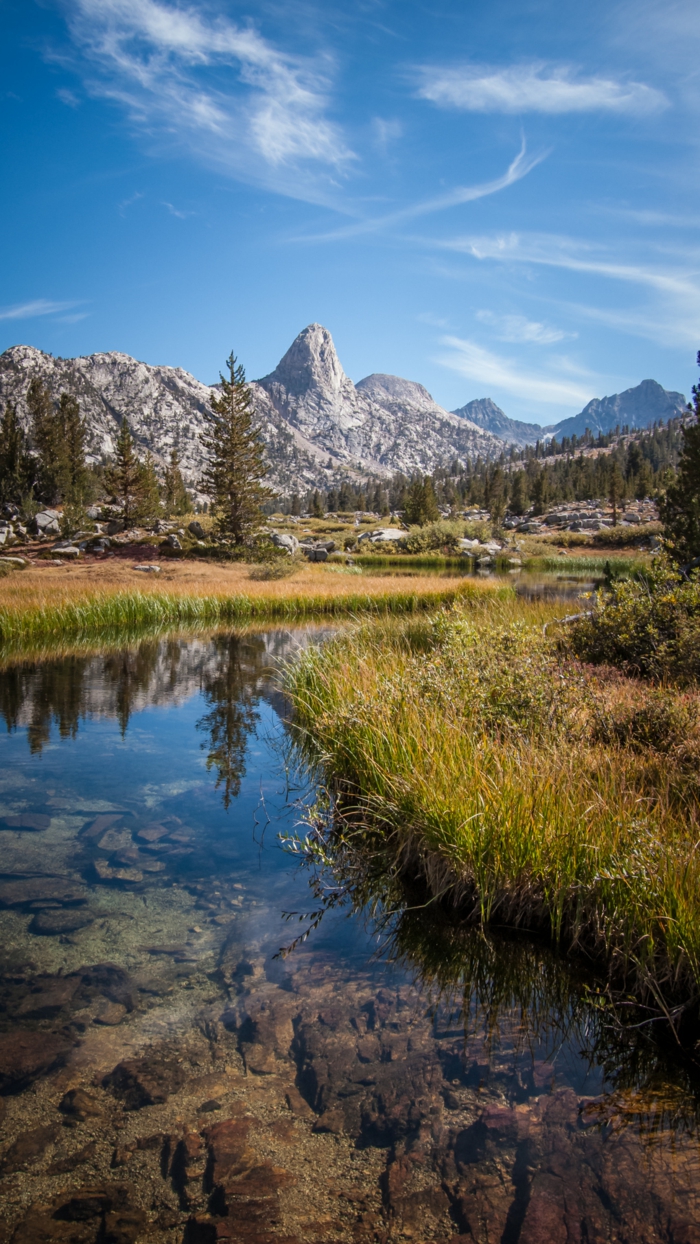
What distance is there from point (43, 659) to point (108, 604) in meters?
5.59

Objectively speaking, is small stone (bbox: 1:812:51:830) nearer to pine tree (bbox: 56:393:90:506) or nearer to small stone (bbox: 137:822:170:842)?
small stone (bbox: 137:822:170:842)

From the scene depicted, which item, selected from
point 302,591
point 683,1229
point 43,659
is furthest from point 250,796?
point 302,591

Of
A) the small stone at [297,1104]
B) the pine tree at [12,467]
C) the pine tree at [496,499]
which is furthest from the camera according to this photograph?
the pine tree at [496,499]

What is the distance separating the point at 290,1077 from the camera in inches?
144

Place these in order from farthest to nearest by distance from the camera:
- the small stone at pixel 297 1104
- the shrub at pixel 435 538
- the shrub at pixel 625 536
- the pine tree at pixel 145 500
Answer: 1. the shrub at pixel 625 536
2. the shrub at pixel 435 538
3. the pine tree at pixel 145 500
4. the small stone at pixel 297 1104

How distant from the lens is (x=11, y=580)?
29.2 metres

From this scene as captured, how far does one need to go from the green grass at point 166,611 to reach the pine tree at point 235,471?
70.3 feet

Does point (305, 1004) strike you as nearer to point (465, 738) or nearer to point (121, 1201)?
point (121, 1201)

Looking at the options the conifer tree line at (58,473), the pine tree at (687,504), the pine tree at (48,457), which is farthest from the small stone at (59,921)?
the pine tree at (48,457)

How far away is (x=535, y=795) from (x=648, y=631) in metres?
6.25

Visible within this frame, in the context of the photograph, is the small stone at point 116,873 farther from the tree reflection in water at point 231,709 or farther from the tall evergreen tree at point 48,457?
the tall evergreen tree at point 48,457

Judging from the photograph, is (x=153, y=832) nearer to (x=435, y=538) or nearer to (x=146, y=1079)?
(x=146, y=1079)

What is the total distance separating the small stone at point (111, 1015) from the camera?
162 inches


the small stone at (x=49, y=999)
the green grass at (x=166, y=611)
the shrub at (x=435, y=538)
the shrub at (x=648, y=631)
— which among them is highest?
the shrub at (x=435, y=538)
